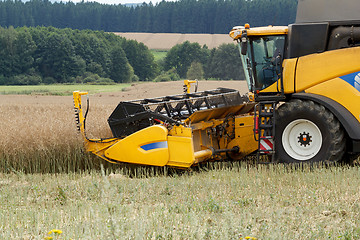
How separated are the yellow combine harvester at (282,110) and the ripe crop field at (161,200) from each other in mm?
357

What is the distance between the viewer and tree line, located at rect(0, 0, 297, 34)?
243 feet

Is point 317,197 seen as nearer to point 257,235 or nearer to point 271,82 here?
point 257,235

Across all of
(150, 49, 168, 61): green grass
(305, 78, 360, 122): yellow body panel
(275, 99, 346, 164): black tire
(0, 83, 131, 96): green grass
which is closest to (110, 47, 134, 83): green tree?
(150, 49, 168, 61): green grass

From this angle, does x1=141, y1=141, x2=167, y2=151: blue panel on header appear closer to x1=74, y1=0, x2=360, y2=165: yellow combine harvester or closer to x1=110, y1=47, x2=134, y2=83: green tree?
x1=74, y1=0, x2=360, y2=165: yellow combine harvester

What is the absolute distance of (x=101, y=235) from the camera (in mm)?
3506

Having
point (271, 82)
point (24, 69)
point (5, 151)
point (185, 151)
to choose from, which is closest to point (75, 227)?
point (185, 151)

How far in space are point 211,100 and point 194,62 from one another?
52626 millimetres

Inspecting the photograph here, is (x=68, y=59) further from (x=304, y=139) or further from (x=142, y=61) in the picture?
(x=304, y=139)

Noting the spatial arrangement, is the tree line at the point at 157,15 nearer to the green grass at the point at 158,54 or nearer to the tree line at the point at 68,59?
the green grass at the point at 158,54

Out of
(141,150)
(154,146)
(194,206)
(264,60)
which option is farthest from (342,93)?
(194,206)

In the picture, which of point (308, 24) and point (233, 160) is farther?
point (233, 160)

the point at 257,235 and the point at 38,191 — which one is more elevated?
the point at 257,235

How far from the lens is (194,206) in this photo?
5.16m

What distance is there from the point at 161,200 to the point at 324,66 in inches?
135
